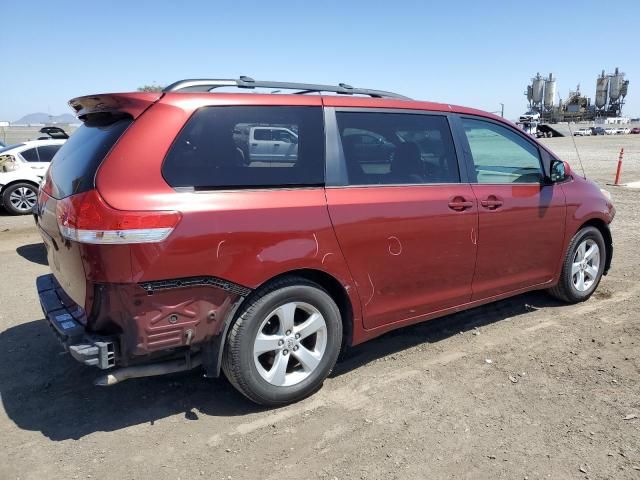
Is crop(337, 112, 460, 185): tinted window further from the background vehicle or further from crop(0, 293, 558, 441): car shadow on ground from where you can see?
crop(0, 293, 558, 441): car shadow on ground

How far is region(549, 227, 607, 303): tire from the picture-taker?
5020 millimetres

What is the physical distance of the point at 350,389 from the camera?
11.7 ft

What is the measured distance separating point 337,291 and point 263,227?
0.77 metres

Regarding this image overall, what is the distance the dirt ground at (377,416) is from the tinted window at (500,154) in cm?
132

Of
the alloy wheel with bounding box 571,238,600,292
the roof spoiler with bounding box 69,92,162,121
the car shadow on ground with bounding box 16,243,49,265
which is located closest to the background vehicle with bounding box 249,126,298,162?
the roof spoiler with bounding box 69,92,162,121

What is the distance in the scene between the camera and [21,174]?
11047mm

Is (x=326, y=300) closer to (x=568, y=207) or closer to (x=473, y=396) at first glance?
(x=473, y=396)

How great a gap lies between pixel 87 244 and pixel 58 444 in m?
1.17

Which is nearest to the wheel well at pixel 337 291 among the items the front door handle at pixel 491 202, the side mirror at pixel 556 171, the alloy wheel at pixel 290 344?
the alloy wheel at pixel 290 344

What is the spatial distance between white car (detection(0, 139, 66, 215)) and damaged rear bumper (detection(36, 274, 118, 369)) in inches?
345

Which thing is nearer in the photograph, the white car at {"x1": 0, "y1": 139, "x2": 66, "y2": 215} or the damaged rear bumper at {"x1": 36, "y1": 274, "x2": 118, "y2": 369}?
the damaged rear bumper at {"x1": 36, "y1": 274, "x2": 118, "y2": 369}

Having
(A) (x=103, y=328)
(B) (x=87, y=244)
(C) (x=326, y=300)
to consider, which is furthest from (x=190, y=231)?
(C) (x=326, y=300)

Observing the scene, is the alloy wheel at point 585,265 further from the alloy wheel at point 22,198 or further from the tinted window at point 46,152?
the tinted window at point 46,152

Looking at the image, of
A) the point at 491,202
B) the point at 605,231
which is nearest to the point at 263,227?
the point at 491,202
